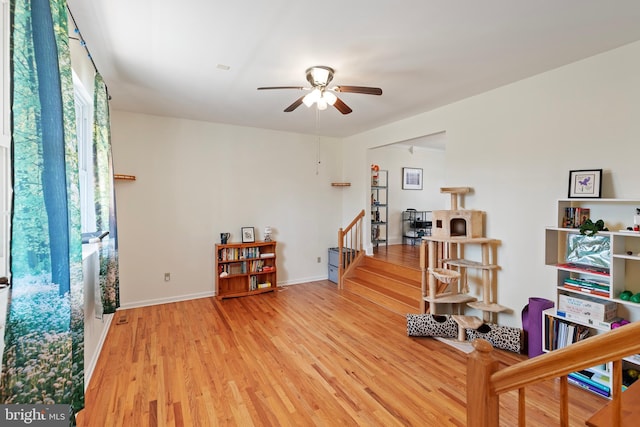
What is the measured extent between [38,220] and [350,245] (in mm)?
4954

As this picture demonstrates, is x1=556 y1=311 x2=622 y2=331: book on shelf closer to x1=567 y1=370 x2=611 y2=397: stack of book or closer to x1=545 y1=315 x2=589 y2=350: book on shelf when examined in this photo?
x1=545 y1=315 x2=589 y2=350: book on shelf

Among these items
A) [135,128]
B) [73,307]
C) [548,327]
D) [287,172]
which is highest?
[135,128]

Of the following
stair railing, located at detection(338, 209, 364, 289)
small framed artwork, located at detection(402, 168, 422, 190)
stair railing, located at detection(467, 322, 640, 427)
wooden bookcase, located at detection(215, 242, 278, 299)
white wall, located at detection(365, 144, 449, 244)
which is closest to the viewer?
stair railing, located at detection(467, 322, 640, 427)

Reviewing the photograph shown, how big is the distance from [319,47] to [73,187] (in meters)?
2.02

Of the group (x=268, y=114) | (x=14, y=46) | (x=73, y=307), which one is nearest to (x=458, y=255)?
(x=268, y=114)

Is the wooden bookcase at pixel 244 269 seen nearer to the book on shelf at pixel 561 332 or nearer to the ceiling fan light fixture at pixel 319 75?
the ceiling fan light fixture at pixel 319 75

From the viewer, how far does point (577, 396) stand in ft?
7.82

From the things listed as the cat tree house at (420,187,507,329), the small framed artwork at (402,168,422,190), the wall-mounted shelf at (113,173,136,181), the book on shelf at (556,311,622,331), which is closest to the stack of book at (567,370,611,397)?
the book on shelf at (556,311,622,331)

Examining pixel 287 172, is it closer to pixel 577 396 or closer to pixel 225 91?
pixel 225 91

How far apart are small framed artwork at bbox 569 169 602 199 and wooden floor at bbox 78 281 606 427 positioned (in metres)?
1.63

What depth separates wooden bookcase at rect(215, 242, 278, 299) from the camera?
4824 mm

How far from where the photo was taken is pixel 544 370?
951 millimetres

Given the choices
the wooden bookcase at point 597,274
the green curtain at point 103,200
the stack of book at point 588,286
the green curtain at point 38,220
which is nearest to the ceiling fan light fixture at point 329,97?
the green curtain at point 38,220

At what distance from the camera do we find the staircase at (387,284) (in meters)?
4.18
